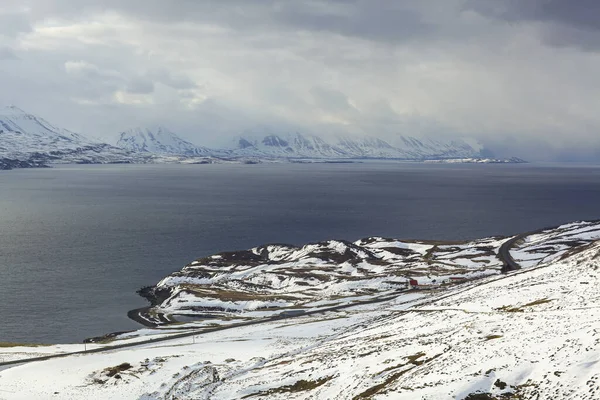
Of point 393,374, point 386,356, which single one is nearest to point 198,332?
point 386,356

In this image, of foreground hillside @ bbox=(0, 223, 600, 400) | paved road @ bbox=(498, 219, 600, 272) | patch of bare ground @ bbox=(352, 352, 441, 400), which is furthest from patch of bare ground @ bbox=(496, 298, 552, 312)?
paved road @ bbox=(498, 219, 600, 272)

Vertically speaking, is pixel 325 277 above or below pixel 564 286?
below

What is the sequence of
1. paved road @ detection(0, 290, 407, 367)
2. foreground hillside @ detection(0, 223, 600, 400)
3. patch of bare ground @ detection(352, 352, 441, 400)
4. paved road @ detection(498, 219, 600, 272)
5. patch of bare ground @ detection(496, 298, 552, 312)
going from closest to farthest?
foreground hillside @ detection(0, 223, 600, 400) → patch of bare ground @ detection(352, 352, 441, 400) → patch of bare ground @ detection(496, 298, 552, 312) → paved road @ detection(0, 290, 407, 367) → paved road @ detection(498, 219, 600, 272)

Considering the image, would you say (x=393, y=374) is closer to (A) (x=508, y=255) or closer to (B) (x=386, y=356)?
(B) (x=386, y=356)

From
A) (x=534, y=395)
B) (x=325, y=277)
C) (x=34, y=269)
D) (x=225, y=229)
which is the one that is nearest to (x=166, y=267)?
(x=34, y=269)

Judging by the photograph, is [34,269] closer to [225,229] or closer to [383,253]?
[225,229]

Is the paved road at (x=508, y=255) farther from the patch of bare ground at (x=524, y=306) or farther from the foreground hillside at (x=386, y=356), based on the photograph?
the patch of bare ground at (x=524, y=306)

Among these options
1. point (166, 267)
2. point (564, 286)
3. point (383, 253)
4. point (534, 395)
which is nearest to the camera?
point (534, 395)

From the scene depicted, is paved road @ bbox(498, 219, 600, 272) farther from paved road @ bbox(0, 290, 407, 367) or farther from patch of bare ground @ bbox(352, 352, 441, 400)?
patch of bare ground @ bbox(352, 352, 441, 400)
